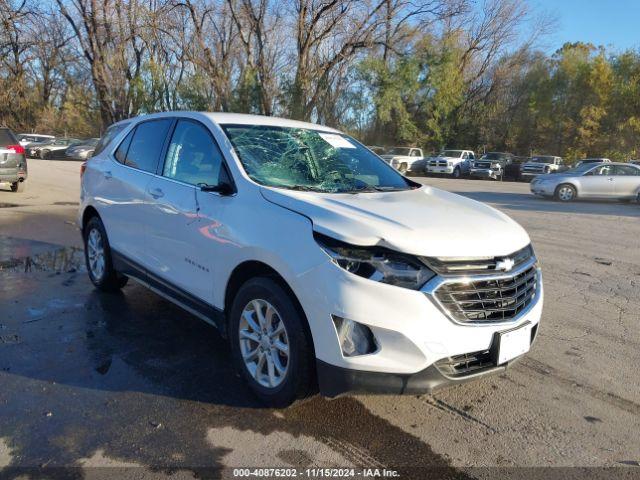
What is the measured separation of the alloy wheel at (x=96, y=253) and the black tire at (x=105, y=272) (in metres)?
0.01

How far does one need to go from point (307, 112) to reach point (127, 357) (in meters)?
34.2

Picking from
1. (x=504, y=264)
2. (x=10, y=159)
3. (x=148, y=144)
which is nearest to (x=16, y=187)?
(x=10, y=159)

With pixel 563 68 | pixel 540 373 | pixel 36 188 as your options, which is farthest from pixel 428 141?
pixel 540 373

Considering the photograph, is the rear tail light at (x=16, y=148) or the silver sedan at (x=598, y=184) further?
the silver sedan at (x=598, y=184)

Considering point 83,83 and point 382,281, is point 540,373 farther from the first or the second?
point 83,83

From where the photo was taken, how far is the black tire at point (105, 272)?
5.35 m

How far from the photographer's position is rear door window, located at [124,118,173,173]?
462 centimetres

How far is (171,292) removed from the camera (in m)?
4.21

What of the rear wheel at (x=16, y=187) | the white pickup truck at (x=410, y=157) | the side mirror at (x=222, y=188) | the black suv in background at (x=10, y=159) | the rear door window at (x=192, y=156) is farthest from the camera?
the white pickup truck at (x=410, y=157)

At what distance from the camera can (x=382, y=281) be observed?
281 cm

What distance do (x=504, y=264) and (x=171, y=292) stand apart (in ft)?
8.24

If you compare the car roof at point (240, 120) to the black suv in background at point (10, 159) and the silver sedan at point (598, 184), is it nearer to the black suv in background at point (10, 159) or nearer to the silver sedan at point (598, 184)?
the black suv in background at point (10, 159)

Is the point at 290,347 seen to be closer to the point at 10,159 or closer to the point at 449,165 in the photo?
the point at 10,159

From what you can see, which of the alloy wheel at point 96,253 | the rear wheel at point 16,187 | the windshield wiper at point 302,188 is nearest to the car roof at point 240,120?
the windshield wiper at point 302,188
